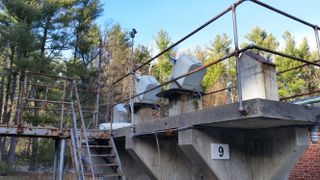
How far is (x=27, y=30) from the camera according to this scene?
18.3m

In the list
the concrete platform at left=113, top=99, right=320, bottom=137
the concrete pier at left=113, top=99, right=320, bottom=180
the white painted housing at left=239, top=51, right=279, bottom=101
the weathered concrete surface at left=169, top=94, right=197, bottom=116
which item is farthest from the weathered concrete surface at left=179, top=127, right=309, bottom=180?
the weathered concrete surface at left=169, top=94, right=197, bottom=116

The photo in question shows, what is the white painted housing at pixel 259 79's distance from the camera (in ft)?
11.7

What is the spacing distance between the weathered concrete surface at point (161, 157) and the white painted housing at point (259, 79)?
88.8 inches

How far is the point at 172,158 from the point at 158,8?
11.4 metres

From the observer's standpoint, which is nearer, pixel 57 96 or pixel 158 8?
pixel 158 8

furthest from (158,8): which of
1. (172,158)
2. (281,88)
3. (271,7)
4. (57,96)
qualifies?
(271,7)

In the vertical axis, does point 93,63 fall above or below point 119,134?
above

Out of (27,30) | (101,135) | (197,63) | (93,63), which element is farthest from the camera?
(93,63)

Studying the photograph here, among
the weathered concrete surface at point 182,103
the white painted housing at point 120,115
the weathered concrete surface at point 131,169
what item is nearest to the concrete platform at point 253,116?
the weathered concrete surface at point 182,103

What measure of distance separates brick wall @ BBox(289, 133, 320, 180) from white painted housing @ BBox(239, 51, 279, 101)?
17.7 ft

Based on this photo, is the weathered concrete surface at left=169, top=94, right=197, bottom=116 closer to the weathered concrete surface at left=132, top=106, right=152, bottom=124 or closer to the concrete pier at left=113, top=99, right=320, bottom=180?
the concrete pier at left=113, top=99, right=320, bottom=180

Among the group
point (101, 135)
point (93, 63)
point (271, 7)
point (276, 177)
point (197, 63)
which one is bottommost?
point (276, 177)

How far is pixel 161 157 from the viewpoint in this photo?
5.61 meters

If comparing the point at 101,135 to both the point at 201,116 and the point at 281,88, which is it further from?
the point at 281,88
